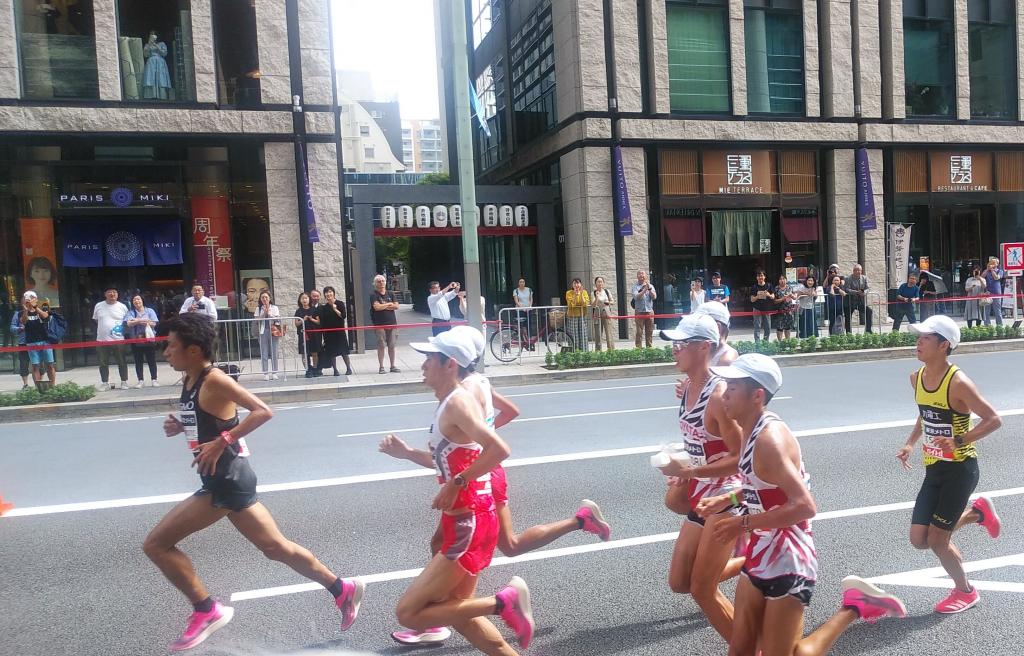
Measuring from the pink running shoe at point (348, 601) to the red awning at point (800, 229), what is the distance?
2207cm

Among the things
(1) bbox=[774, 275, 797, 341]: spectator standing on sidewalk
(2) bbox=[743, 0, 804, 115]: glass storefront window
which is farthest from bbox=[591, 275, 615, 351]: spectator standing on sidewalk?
(2) bbox=[743, 0, 804, 115]: glass storefront window

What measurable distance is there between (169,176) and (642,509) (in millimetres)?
17339

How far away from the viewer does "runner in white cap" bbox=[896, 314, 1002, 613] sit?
4613 millimetres

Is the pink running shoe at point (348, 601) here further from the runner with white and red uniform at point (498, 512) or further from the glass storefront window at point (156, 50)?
the glass storefront window at point (156, 50)

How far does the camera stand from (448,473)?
4.04 m

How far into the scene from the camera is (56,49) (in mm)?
19188

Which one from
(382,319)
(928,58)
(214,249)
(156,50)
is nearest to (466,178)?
(382,319)

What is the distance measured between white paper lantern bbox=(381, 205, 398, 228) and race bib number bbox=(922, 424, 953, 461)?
18.3 metres

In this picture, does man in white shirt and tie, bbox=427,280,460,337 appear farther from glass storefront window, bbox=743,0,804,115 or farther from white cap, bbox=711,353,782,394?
white cap, bbox=711,353,782,394

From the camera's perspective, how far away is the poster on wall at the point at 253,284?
20.7m

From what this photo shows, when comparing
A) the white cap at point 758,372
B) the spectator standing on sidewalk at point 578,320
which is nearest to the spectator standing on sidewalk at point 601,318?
the spectator standing on sidewalk at point 578,320

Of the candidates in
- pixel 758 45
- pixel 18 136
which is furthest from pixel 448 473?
pixel 758 45

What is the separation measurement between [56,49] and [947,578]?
21.0m

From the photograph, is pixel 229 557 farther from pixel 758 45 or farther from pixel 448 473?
pixel 758 45
